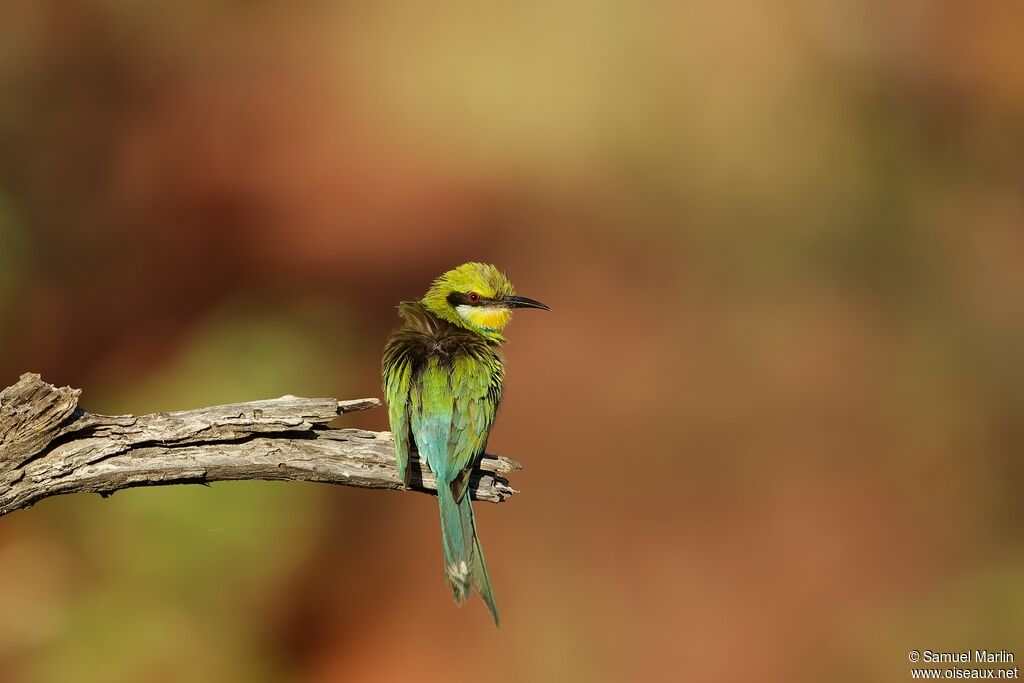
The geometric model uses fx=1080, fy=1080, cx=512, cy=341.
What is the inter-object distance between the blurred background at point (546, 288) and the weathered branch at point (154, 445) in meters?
3.63

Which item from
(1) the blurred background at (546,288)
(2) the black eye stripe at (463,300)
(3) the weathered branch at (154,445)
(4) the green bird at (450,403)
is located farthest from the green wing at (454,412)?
(1) the blurred background at (546,288)

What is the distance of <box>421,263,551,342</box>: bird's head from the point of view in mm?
3834

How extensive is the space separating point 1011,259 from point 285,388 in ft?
20.3

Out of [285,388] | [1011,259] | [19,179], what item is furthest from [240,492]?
[1011,259]

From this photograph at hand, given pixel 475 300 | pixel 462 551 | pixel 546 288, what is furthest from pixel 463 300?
pixel 546 288

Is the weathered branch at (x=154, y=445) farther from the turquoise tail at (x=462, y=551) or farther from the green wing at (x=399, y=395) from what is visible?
the turquoise tail at (x=462, y=551)

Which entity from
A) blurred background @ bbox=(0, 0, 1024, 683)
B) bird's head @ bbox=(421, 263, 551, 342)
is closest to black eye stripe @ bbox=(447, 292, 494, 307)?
bird's head @ bbox=(421, 263, 551, 342)

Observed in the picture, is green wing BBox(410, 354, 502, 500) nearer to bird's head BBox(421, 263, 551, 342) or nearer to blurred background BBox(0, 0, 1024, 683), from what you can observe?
bird's head BBox(421, 263, 551, 342)

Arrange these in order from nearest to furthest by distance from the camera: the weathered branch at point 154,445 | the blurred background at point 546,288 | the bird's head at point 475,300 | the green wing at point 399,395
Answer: the weathered branch at point 154,445
the green wing at point 399,395
the bird's head at point 475,300
the blurred background at point 546,288

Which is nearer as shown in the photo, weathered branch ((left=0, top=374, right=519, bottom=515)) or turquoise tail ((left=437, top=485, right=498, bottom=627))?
weathered branch ((left=0, top=374, right=519, bottom=515))

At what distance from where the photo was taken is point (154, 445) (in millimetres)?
3088

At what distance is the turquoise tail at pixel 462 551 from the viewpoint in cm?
325

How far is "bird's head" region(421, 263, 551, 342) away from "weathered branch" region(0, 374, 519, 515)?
77 centimetres

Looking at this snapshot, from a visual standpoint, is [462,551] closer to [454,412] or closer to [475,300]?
[454,412]
